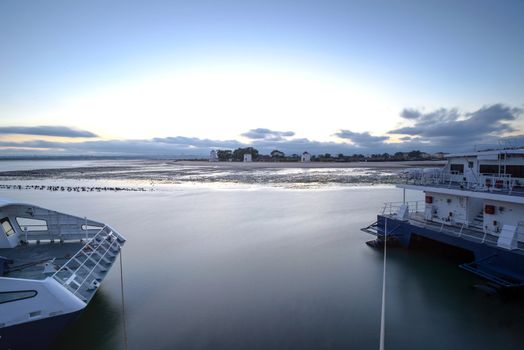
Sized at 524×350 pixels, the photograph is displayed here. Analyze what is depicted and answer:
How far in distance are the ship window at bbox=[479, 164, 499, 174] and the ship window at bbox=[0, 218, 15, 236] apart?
2368 cm

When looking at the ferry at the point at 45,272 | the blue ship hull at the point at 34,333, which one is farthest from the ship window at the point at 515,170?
the blue ship hull at the point at 34,333

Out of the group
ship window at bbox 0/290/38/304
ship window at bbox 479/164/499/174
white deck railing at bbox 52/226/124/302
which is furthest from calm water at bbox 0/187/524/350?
ship window at bbox 479/164/499/174

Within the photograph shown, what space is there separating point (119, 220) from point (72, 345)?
64.9 feet

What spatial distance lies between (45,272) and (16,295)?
0.97 m

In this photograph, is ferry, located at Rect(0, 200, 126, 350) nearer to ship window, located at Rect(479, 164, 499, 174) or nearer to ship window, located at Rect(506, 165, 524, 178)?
ship window, located at Rect(479, 164, 499, 174)

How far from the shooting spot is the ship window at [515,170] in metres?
15.8

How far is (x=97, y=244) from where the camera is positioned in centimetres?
Answer: 1263

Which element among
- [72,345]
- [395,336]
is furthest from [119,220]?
[395,336]

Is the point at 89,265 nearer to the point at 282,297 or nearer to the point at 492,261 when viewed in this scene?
the point at 282,297

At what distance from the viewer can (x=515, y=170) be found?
1606cm

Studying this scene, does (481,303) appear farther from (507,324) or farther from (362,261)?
(362,261)

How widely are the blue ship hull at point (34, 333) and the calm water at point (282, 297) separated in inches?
62.5

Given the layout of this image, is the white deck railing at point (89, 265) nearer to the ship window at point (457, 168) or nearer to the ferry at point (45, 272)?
the ferry at point (45, 272)

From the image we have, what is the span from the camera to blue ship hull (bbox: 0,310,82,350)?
8.02 metres
